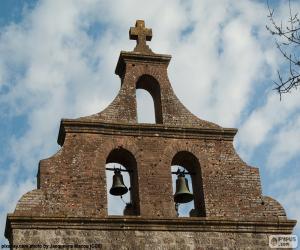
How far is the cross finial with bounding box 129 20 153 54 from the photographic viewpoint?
1372 centimetres

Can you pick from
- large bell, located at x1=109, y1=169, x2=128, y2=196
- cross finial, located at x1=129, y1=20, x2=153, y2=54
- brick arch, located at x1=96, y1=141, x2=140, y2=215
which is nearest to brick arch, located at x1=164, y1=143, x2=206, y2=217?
brick arch, located at x1=96, y1=141, x2=140, y2=215

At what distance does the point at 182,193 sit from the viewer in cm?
1225

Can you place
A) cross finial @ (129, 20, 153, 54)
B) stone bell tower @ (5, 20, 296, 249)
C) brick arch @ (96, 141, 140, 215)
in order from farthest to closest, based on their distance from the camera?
cross finial @ (129, 20, 153, 54)
brick arch @ (96, 141, 140, 215)
stone bell tower @ (5, 20, 296, 249)

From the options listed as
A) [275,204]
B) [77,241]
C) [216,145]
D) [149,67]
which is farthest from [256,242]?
[149,67]

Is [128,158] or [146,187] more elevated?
[128,158]

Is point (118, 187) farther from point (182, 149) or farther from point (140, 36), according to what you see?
point (140, 36)

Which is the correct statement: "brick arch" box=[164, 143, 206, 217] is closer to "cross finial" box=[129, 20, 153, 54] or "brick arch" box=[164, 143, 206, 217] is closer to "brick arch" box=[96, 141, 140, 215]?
"brick arch" box=[96, 141, 140, 215]

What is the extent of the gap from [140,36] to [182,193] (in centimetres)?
346

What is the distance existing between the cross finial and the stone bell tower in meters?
0.33

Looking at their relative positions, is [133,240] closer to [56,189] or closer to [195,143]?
[56,189]

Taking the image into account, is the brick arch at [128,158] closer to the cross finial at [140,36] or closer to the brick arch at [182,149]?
the brick arch at [182,149]

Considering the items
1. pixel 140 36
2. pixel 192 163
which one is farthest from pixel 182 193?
pixel 140 36

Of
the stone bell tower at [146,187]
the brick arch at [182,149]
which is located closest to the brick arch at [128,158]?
the stone bell tower at [146,187]

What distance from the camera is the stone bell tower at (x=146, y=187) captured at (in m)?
11.2
